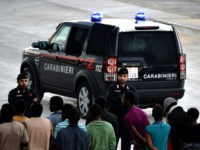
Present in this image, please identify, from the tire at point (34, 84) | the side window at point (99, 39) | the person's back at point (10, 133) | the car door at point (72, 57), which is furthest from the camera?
the tire at point (34, 84)

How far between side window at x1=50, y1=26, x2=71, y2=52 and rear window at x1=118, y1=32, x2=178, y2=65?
5.73 feet

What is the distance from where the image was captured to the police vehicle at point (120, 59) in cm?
1903

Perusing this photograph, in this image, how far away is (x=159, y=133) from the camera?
512 inches

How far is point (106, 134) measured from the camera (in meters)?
12.8

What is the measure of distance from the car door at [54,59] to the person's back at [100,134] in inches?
299

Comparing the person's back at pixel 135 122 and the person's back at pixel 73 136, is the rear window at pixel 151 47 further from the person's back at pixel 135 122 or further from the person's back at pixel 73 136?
the person's back at pixel 73 136

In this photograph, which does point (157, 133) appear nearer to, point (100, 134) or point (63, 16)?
point (100, 134)

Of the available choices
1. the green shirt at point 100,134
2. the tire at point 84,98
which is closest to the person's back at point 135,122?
the green shirt at point 100,134

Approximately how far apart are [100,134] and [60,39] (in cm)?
800

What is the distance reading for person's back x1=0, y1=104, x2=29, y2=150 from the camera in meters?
12.3

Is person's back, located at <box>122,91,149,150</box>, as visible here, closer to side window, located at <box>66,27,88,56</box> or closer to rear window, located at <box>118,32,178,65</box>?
rear window, located at <box>118,32,178,65</box>

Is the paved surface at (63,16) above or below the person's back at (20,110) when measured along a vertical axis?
below

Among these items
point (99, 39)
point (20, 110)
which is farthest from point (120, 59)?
point (20, 110)

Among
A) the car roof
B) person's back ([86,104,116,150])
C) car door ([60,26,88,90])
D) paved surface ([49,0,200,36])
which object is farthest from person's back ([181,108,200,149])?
paved surface ([49,0,200,36])
